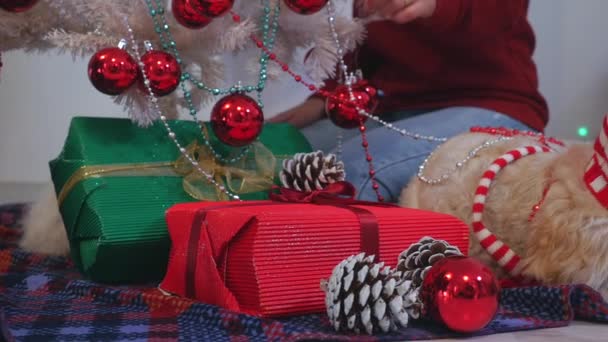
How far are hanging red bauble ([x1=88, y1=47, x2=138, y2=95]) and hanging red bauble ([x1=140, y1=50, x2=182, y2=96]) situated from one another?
0.07 ft

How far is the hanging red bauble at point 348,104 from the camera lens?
104 cm

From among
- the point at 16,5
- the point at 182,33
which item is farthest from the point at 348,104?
the point at 16,5

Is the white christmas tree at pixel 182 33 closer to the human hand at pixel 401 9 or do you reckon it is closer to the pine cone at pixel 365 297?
the human hand at pixel 401 9

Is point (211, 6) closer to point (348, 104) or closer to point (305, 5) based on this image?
point (305, 5)

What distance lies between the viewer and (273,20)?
1004 mm

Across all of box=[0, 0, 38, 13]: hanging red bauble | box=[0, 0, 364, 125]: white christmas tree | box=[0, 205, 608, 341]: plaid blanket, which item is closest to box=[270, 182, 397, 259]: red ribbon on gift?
box=[0, 205, 608, 341]: plaid blanket

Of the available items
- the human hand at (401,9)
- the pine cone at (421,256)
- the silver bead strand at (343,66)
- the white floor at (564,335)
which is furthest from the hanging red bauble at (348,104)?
the white floor at (564,335)

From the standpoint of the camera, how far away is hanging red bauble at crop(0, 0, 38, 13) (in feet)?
2.74

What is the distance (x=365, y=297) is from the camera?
630 millimetres

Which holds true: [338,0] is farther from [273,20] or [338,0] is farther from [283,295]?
[283,295]

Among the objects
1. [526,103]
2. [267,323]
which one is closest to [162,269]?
[267,323]

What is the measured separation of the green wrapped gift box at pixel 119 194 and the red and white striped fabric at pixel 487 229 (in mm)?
296

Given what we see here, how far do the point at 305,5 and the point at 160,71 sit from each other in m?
0.22

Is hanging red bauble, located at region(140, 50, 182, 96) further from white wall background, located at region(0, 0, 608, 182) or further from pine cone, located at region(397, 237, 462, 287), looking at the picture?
pine cone, located at region(397, 237, 462, 287)
